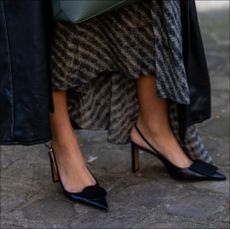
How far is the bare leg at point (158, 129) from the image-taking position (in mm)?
3061

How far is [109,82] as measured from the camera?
309 centimetres

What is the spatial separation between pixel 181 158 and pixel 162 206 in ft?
1.01

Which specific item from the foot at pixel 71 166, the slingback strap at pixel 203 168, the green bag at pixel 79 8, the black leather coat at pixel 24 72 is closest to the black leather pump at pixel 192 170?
the slingback strap at pixel 203 168

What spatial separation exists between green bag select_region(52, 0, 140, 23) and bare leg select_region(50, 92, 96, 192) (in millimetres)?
414

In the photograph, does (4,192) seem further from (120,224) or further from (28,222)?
(120,224)

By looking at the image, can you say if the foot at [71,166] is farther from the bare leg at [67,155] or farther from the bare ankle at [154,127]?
the bare ankle at [154,127]

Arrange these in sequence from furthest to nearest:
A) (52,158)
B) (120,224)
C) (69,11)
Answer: (52,158) < (120,224) < (69,11)

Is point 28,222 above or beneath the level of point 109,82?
beneath

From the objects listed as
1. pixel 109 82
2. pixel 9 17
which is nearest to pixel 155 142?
pixel 109 82

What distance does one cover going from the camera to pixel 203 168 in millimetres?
3115

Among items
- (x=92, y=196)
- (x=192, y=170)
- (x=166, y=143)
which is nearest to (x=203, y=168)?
(x=192, y=170)

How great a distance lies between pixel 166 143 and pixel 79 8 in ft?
2.68

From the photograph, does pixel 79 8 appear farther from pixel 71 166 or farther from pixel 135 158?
pixel 135 158

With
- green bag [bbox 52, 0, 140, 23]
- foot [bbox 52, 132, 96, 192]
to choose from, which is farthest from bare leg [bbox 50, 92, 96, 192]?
green bag [bbox 52, 0, 140, 23]
